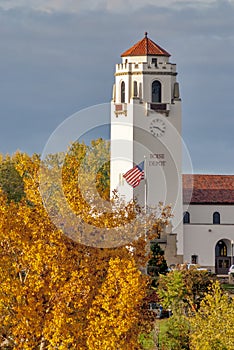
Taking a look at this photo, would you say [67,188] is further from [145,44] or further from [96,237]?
[145,44]

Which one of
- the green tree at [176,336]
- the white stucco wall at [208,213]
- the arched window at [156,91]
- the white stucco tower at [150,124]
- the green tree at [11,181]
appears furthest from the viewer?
the green tree at [11,181]

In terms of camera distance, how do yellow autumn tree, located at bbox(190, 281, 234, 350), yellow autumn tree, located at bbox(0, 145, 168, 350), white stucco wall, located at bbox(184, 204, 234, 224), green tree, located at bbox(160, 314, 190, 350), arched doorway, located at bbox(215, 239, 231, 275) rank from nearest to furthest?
yellow autumn tree, located at bbox(0, 145, 168, 350) < yellow autumn tree, located at bbox(190, 281, 234, 350) < green tree, located at bbox(160, 314, 190, 350) < arched doorway, located at bbox(215, 239, 231, 275) < white stucco wall, located at bbox(184, 204, 234, 224)

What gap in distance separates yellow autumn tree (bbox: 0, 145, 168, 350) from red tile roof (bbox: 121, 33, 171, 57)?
56.1 meters

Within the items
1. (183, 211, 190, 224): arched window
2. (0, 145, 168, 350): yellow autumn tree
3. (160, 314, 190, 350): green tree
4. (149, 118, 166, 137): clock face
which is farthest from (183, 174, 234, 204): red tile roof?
(0, 145, 168, 350): yellow autumn tree

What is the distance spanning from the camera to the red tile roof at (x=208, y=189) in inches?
3607

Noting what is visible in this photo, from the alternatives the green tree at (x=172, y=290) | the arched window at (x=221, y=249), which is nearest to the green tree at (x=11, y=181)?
the arched window at (x=221, y=249)

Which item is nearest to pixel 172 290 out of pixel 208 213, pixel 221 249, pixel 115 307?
pixel 115 307

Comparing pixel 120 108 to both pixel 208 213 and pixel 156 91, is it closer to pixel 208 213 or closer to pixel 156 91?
pixel 156 91

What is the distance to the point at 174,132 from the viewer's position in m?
90.2

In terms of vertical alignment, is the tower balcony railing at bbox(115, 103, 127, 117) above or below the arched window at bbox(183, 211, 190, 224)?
above

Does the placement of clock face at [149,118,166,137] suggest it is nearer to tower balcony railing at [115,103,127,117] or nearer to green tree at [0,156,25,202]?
tower balcony railing at [115,103,127,117]

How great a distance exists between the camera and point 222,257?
90.8 m

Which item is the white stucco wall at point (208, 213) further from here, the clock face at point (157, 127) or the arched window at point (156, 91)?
the arched window at point (156, 91)

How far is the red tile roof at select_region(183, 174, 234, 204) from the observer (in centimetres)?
9162
